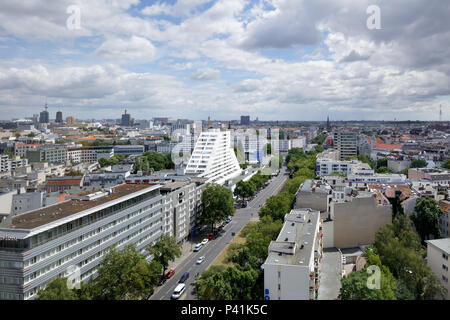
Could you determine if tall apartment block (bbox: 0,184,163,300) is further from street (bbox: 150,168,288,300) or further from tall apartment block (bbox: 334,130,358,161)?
tall apartment block (bbox: 334,130,358,161)

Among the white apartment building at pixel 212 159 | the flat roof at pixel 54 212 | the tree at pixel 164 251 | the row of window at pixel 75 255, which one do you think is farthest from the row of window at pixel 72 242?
the white apartment building at pixel 212 159

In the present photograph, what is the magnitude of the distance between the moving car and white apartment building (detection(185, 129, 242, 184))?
15878 mm

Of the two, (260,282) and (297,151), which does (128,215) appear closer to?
(260,282)

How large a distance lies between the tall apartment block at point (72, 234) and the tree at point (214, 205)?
5.99 meters

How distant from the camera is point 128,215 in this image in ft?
59.0

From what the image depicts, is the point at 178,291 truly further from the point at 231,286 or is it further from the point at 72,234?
the point at 72,234

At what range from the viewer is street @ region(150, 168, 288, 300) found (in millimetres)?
17391

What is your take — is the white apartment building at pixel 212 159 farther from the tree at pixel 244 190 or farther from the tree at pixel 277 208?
the tree at pixel 277 208

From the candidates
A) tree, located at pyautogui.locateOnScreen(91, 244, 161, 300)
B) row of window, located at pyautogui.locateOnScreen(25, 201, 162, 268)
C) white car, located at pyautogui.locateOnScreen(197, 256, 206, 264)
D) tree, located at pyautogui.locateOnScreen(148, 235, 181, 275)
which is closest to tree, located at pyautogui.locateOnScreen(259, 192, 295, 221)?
white car, located at pyautogui.locateOnScreen(197, 256, 206, 264)

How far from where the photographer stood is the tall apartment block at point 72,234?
1189 cm

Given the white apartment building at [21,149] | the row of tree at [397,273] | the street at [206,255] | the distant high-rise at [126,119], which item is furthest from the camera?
the distant high-rise at [126,119]

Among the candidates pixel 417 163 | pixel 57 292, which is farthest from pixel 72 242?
pixel 417 163

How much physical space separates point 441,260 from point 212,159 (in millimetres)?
22368

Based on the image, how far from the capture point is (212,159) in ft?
117
